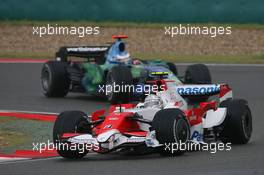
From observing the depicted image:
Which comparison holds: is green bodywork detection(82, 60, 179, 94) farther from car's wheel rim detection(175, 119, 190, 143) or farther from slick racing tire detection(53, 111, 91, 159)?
car's wheel rim detection(175, 119, 190, 143)

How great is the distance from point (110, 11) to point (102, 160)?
849 inches

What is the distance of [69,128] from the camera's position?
13430 millimetres

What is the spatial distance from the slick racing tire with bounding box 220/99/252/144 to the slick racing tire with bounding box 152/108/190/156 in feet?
4.55

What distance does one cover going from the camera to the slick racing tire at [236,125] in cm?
1441

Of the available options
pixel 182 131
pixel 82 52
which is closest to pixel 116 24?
pixel 82 52

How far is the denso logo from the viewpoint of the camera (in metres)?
15.2

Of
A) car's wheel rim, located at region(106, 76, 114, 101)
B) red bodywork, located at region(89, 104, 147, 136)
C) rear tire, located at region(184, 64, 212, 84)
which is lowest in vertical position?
red bodywork, located at region(89, 104, 147, 136)

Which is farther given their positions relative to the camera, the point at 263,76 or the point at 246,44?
the point at 246,44

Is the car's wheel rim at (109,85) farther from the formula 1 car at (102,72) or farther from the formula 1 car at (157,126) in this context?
the formula 1 car at (157,126)

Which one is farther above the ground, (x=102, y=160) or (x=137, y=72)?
(x=137, y=72)

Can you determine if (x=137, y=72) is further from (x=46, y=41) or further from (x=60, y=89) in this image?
(x=46, y=41)

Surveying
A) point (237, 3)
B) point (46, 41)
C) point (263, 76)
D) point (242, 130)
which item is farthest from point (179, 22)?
point (242, 130)

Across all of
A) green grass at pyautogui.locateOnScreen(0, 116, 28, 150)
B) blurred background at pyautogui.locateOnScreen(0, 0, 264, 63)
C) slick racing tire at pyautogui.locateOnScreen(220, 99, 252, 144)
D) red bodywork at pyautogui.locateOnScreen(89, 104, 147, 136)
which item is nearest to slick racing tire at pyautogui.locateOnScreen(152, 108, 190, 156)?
red bodywork at pyautogui.locateOnScreen(89, 104, 147, 136)

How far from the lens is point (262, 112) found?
18.9 meters
